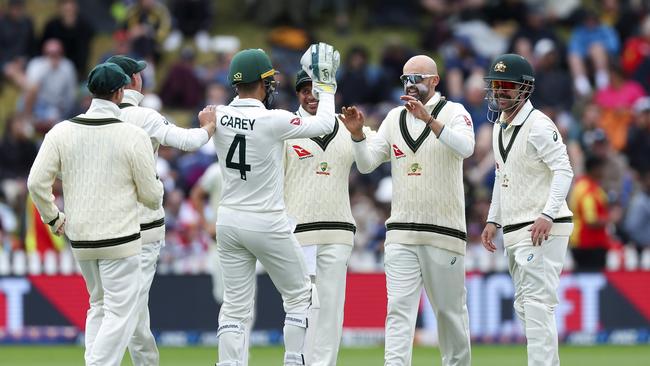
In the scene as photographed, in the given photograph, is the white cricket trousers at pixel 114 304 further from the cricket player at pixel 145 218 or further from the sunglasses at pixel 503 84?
the sunglasses at pixel 503 84

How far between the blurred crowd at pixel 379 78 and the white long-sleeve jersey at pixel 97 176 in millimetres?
7392

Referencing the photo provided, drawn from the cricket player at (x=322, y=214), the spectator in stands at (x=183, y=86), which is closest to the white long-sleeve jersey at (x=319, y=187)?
the cricket player at (x=322, y=214)

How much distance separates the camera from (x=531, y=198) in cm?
1191

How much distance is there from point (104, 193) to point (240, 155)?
3.69 ft

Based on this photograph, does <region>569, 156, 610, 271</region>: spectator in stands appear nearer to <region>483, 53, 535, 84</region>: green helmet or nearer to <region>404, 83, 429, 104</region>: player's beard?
<region>483, 53, 535, 84</region>: green helmet

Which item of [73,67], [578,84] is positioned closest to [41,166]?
[73,67]

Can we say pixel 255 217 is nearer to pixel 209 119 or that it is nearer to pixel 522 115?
pixel 209 119

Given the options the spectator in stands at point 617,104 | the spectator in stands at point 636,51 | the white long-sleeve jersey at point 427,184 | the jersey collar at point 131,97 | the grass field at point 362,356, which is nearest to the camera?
the white long-sleeve jersey at point 427,184

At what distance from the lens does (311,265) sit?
1257 centimetres

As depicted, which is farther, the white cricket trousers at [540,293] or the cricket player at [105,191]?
the white cricket trousers at [540,293]

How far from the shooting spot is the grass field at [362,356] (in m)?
16.0

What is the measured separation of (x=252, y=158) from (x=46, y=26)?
550 inches

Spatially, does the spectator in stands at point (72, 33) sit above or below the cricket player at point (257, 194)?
above

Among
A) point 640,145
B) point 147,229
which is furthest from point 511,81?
point 640,145
